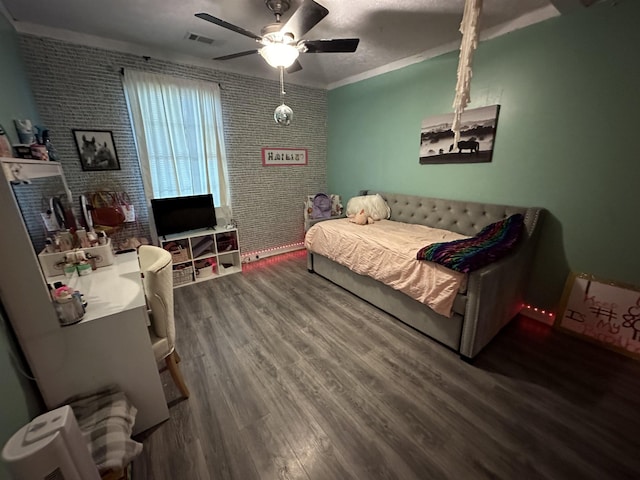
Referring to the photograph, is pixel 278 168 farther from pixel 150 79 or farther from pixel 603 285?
pixel 603 285

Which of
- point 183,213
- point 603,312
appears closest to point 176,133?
point 183,213

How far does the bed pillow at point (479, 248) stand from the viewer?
1889mm

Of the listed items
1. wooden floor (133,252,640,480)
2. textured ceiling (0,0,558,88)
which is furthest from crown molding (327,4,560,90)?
wooden floor (133,252,640,480)

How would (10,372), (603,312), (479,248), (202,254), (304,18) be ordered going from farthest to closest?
1. (202,254)
2. (603,312)
3. (479,248)
4. (304,18)
5. (10,372)

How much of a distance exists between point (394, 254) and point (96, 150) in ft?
10.6

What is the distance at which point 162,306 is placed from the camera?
59.0 inches

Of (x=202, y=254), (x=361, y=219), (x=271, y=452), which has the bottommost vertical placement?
(x=271, y=452)

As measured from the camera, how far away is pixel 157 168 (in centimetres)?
309

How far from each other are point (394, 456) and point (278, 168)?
3.65 meters

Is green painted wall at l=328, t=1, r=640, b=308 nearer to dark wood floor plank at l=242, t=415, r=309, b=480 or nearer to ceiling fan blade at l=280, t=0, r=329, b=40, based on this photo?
ceiling fan blade at l=280, t=0, r=329, b=40

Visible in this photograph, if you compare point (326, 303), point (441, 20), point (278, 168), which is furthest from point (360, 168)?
point (326, 303)

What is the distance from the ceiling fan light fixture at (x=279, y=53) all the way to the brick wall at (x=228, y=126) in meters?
1.58

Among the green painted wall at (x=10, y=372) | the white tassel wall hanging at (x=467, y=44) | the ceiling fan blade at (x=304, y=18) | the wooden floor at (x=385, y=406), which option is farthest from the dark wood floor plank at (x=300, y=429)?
the ceiling fan blade at (x=304, y=18)

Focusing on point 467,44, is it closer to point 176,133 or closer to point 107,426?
point 107,426
